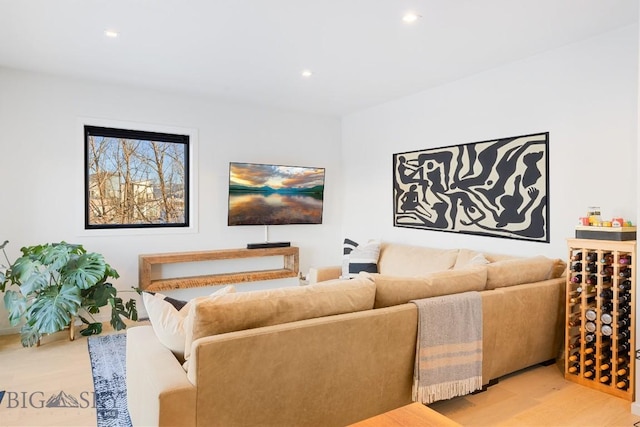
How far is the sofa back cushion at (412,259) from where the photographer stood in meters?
4.02

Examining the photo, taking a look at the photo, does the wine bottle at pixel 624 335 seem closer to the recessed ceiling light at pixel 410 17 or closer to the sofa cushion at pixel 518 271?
the sofa cushion at pixel 518 271

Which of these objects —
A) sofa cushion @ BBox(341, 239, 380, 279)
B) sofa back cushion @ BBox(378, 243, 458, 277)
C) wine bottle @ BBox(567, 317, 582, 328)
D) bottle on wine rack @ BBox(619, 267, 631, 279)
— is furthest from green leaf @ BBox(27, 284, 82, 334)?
bottle on wine rack @ BBox(619, 267, 631, 279)

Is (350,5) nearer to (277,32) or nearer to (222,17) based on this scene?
(277,32)

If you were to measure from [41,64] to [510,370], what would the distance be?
4.69 metres

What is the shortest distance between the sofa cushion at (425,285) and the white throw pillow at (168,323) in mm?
902

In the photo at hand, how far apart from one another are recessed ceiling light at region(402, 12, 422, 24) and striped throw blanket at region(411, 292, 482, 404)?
6.14 feet

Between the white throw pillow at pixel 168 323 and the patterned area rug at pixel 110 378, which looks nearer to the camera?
the white throw pillow at pixel 168 323

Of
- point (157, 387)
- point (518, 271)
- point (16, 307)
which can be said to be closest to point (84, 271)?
point (16, 307)

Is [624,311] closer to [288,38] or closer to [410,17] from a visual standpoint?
[410,17]

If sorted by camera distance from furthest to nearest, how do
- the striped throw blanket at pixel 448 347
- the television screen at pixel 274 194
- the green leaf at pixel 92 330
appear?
the television screen at pixel 274 194
the green leaf at pixel 92 330
the striped throw blanket at pixel 448 347

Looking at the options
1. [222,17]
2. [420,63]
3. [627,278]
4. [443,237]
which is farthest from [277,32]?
[627,278]

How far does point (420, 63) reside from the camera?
376 centimetres

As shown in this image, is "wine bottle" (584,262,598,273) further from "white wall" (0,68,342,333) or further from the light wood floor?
"white wall" (0,68,342,333)

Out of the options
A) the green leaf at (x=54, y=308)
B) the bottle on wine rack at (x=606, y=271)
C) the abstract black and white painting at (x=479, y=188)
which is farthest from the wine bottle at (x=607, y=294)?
the green leaf at (x=54, y=308)
